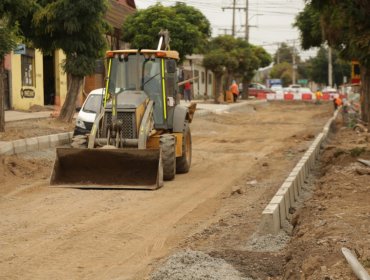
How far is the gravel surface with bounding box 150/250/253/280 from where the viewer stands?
6916 mm

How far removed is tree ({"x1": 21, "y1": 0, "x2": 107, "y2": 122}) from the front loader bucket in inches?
396

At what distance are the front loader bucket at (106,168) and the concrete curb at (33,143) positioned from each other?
11.0 feet

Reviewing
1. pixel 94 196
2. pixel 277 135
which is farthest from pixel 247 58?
pixel 94 196

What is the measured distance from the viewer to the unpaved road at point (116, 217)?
7762mm

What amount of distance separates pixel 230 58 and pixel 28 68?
23.0 metres

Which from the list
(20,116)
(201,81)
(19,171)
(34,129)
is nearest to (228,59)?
(201,81)

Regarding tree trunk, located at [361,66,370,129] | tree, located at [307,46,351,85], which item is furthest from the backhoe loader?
tree, located at [307,46,351,85]

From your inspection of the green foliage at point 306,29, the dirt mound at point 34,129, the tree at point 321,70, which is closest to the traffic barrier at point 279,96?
the green foliage at point 306,29

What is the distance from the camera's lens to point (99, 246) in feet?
28.0

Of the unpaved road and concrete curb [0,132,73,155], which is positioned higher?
concrete curb [0,132,73,155]

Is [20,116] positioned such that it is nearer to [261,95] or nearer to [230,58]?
[230,58]

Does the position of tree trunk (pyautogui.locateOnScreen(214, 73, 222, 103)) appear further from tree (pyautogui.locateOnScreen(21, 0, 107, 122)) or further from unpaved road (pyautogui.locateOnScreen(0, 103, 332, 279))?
unpaved road (pyautogui.locateOnScreen(0, 103, 332, 279))

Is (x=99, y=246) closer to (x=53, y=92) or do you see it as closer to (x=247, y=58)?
(x=53, y=92)

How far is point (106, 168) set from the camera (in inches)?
516
